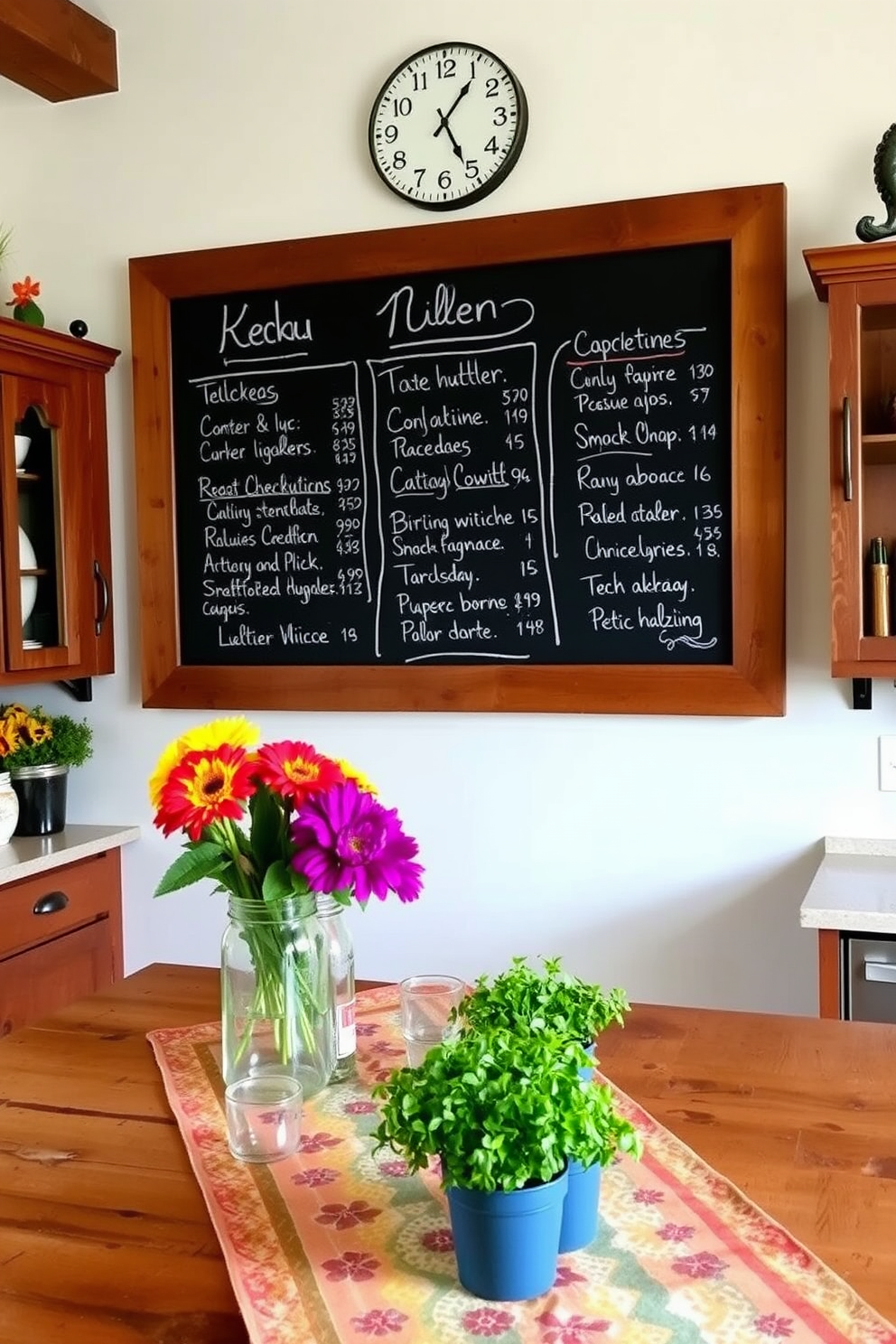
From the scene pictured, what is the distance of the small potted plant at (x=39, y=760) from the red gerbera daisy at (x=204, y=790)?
179cm

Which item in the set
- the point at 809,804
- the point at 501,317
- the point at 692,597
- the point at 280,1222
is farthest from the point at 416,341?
the point at 280,1222

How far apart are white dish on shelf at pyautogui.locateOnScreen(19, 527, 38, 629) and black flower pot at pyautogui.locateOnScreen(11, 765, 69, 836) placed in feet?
1.18

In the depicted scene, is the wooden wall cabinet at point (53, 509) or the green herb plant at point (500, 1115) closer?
the green herb plant at point (500, 1115)

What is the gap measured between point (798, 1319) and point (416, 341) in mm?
2256

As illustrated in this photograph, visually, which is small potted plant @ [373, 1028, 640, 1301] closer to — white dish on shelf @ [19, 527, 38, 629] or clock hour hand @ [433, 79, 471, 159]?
white dish on shelf @ [19, 527, 38, 629]

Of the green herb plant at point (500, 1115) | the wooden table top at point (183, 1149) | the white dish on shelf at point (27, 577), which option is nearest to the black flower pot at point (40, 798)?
the white dish on shelf at point (27, 577)

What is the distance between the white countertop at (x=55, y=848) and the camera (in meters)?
2.68

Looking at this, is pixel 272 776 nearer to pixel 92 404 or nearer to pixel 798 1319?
pixel 798 1319

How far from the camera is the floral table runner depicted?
36.1 inches

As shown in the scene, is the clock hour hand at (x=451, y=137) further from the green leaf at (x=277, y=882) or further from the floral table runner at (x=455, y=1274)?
the floral table runner at (x=455, y=1274)

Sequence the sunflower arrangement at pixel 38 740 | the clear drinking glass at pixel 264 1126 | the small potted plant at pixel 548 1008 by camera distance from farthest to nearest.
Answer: the sunflower arrangement at pixel 38 740 < the clear drinking glass at pixel 264 1126 < the small potted plant at pixel 548 1008

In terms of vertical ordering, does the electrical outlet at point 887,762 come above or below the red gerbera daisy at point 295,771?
below

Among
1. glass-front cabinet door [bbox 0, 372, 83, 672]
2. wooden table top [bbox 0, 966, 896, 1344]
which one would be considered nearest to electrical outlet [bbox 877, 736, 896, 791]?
wooden table top [bbox 0, 966, 896, 1344]

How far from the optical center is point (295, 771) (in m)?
1.30
